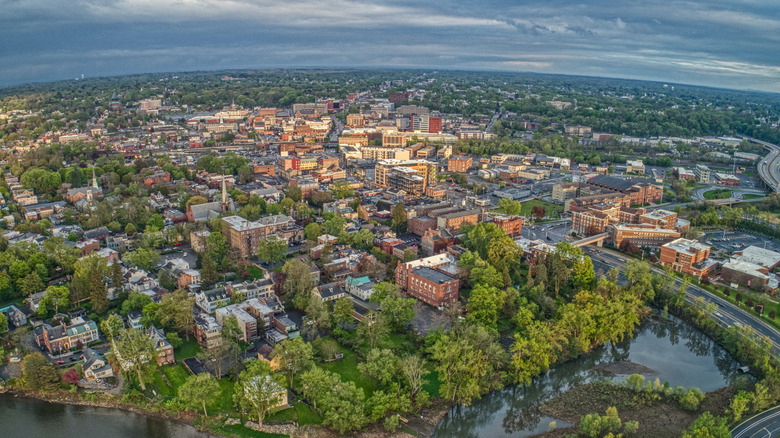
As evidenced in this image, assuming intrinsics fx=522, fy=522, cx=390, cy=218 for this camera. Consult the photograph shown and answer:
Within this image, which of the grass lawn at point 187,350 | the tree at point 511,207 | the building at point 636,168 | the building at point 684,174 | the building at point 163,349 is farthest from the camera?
the building at point 636,168

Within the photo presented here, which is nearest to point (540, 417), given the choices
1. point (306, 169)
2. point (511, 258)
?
point (511, 258)

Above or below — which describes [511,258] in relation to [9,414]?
above

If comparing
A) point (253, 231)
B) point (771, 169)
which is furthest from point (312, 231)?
point (771, 169)

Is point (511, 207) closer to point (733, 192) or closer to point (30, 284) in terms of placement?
point (733, 192)

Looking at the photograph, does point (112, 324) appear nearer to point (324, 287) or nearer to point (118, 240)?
point (324, 287)

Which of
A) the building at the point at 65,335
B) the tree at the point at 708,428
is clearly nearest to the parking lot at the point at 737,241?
the tree at the point at 708,428

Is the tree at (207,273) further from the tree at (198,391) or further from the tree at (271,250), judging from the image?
the tree at (198,391)
